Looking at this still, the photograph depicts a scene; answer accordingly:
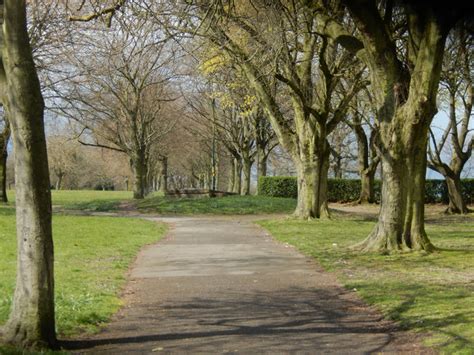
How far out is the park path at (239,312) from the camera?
5.87 meters

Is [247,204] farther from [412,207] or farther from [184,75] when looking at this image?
[412,207]

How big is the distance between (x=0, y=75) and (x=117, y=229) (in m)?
13.1

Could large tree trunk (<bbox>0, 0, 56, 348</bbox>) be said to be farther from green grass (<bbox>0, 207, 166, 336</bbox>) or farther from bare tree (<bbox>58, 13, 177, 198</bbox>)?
bare tree (<bbox>58, 13, 177, 198</bbox>)

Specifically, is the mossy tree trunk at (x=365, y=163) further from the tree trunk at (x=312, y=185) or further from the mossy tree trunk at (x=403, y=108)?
the mossy tree trunk at (x=403, y=108)

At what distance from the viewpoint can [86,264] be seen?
1108 centimetres

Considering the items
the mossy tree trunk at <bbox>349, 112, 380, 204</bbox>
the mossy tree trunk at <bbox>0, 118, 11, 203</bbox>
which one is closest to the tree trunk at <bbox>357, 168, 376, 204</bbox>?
the mossy tree trunk at <bbox>349, 112, 380, 204</bbox>

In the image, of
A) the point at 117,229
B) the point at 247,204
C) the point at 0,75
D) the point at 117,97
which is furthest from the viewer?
the point at 117,97

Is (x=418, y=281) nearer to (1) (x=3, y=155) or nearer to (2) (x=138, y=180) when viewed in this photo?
(1) (x=3, y=155)

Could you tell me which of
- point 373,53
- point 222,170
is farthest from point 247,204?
point 222,170

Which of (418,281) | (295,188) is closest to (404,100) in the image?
(418,281)

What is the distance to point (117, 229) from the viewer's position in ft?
60.3

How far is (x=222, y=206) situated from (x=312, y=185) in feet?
26.1

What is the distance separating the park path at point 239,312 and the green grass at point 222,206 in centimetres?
1517

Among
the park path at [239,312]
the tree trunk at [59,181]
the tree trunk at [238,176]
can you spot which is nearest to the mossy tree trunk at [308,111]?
the park path at [239,312]
